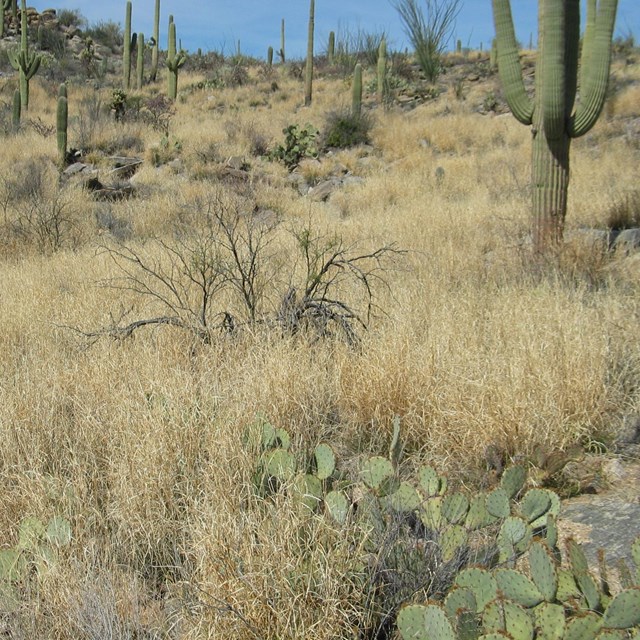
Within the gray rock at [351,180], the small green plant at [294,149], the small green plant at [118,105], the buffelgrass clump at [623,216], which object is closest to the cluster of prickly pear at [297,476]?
the buffelgrass clump at [623,216]

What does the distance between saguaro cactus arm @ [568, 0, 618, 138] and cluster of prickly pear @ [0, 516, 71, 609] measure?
625 centimetres

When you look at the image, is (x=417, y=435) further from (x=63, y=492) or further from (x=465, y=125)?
(x=465, y=125)

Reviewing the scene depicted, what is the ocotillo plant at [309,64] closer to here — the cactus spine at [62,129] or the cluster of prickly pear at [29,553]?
the cactus spine at [62,129]

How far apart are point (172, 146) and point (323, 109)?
669cm

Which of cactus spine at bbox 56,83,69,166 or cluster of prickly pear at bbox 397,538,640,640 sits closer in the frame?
cluster of prickly pear at bbox 397,538,640,640

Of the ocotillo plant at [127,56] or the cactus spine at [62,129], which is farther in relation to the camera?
the ocotillo plant at [127,56]

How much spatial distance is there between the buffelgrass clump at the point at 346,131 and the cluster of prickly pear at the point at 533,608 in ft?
49.9

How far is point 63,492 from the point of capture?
8.95ft

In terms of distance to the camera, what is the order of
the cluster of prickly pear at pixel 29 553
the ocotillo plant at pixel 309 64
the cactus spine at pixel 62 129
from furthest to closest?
the ocotillo plant at pixel 309 64 < the cactus spine at pixel 62 129 < the cluster of prickly pear at pixel 29 553

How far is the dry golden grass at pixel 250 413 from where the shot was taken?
7.09 feet

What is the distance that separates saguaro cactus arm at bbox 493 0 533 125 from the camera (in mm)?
6969

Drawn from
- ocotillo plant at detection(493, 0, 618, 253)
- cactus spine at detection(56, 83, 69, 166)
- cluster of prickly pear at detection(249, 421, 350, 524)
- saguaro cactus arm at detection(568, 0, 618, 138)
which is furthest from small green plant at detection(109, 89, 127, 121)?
cluster of prickly pear at detection(249, 421, 350, 524)

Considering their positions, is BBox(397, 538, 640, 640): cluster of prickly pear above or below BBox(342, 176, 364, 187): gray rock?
below

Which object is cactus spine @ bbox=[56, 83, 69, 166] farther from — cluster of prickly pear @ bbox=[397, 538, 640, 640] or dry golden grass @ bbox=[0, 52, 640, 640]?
cluster of prickly pear @ bbox=[397, 538, 640, 640]
